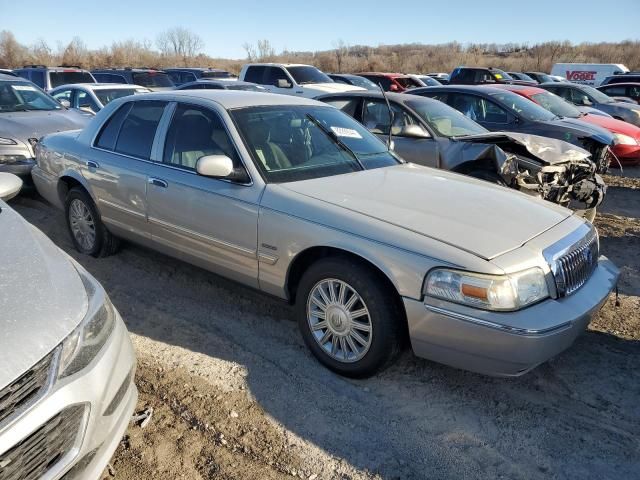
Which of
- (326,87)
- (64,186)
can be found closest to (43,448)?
(64,186)

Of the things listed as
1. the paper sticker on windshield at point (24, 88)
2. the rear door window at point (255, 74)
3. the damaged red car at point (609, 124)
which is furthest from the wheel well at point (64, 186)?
the rear door window at point (255, 74)

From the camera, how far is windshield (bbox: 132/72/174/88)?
52.4ft

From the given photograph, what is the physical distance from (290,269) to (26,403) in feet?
5.92

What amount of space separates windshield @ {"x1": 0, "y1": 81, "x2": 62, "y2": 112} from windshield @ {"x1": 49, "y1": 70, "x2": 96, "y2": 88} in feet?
18.9

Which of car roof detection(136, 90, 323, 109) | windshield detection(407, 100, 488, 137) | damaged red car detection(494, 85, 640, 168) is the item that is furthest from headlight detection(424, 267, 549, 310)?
damaged red car detection(494, 85, 640, 168)

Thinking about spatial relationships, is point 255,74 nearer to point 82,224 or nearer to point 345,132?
point 82,224

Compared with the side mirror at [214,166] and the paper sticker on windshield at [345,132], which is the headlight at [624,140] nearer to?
the paper sticker on windshield at [345,132]

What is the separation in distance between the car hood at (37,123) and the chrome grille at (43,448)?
591 cm

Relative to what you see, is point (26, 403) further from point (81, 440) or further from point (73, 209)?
point (73, 209)

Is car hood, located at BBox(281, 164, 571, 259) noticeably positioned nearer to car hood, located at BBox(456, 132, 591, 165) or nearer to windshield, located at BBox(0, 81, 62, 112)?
car hood, located at BBox(456, 132, 591, 165)

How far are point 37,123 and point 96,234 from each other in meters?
3.28

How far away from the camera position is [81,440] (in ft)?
6.46

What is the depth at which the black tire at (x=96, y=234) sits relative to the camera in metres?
4.86

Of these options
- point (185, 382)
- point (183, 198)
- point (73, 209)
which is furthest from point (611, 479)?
point (73, 209)
